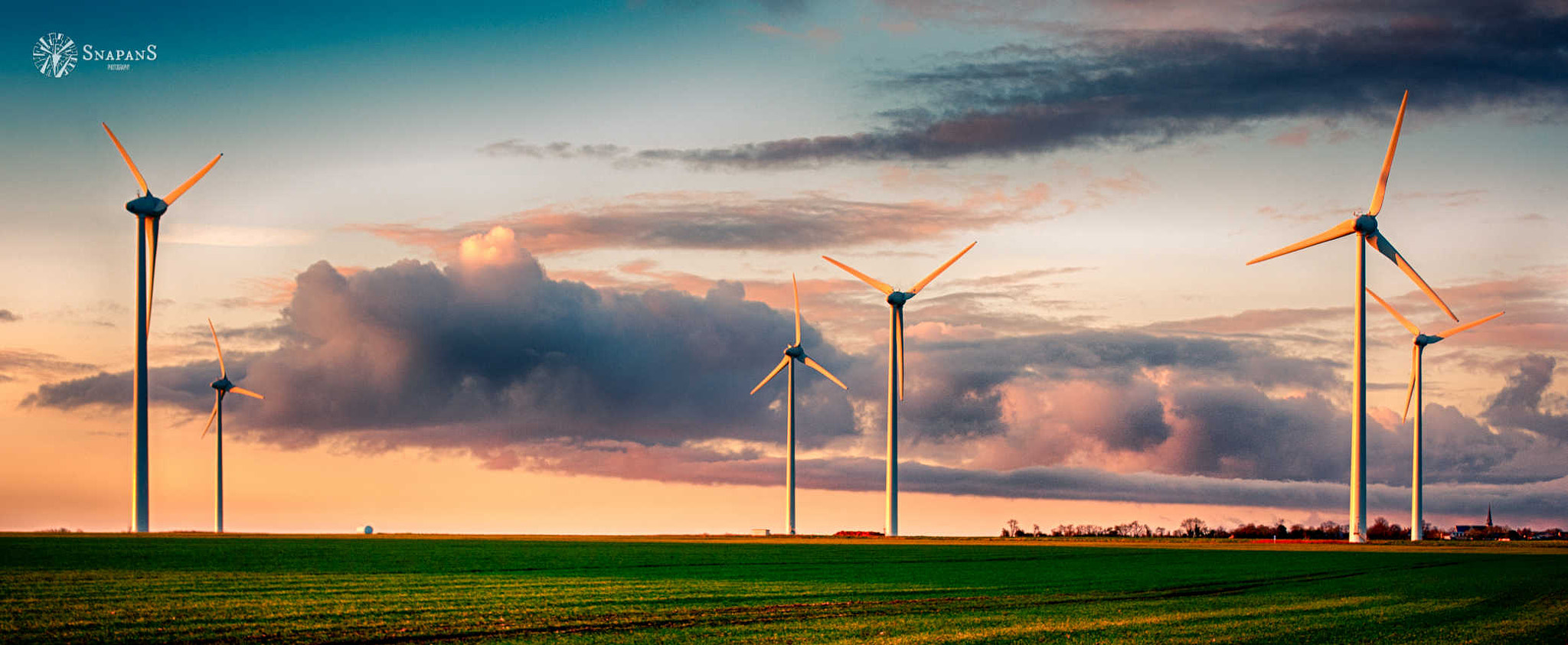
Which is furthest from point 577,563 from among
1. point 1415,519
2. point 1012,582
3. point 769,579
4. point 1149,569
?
point 1415,519

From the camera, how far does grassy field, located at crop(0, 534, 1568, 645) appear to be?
127 feet

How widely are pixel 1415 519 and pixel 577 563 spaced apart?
107 meters

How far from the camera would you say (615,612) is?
45.3 meters

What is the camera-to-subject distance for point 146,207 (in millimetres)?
116312

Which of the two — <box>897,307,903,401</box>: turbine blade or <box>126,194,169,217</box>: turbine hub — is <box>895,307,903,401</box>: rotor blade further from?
<box>126,194,169,217</box>: turbine hub

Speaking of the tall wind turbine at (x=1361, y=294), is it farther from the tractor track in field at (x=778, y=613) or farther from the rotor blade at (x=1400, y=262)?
the tractor track in field at (x=778, y=613)

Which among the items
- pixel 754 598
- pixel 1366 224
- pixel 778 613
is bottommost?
pixel 754 598

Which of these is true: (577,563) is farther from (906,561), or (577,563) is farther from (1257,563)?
(1257,563)

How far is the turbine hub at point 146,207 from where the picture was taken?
116m

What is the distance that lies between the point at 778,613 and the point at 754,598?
23.1ft

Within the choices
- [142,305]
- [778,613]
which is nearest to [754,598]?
[778,613]

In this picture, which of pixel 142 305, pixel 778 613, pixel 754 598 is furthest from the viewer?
pixel 142 305

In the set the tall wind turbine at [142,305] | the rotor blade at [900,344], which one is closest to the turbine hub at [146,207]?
the tall wind turbine at [142,305]

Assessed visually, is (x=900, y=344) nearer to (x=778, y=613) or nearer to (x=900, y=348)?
(x=900, y=348)
